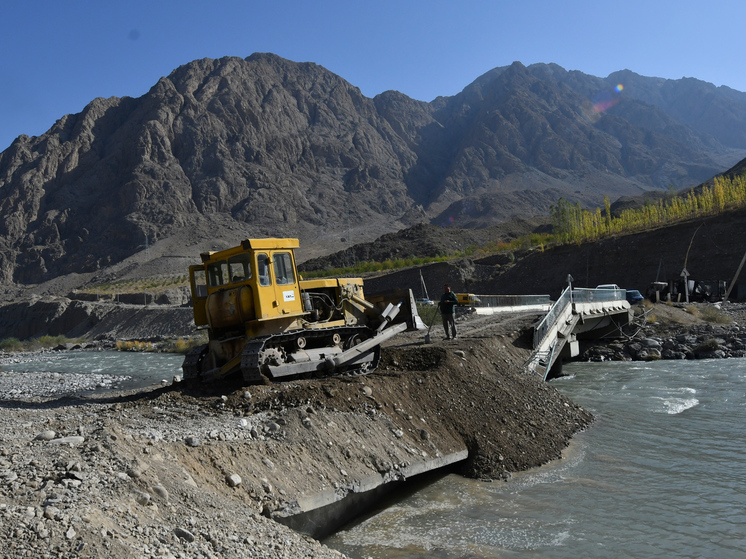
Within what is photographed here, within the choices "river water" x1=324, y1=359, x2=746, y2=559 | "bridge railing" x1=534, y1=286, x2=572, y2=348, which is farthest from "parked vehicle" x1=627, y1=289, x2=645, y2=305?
"river water" x1=324, y1=359, x2=746, y2=559

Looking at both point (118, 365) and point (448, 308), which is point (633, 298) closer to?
point (448, 308)

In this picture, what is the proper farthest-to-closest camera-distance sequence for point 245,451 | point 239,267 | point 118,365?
point 118,365
point 239,267
point 245,451

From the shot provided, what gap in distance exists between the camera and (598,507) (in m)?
8.54

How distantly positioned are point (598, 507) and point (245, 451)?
16.4 feet

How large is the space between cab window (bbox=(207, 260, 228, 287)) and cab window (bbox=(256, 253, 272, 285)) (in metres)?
0.92

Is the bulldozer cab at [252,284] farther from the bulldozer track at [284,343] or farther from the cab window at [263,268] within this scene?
the bulldozer track at [284,343]

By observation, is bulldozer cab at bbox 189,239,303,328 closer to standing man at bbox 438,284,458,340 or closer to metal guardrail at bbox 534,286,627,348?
standing man at bbox 438,284,458,340

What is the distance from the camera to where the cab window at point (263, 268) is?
433 inches

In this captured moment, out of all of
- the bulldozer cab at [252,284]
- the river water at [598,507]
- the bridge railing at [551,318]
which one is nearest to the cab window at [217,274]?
the bulldozer cab at [252,284]

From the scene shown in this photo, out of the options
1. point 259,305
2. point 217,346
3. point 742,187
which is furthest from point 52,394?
point 742,187

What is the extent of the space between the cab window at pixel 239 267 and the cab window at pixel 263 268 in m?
0.20

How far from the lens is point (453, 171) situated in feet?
576

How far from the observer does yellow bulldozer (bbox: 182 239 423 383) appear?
10.9 metres

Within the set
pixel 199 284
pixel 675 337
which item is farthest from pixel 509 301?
pixel 199 284
